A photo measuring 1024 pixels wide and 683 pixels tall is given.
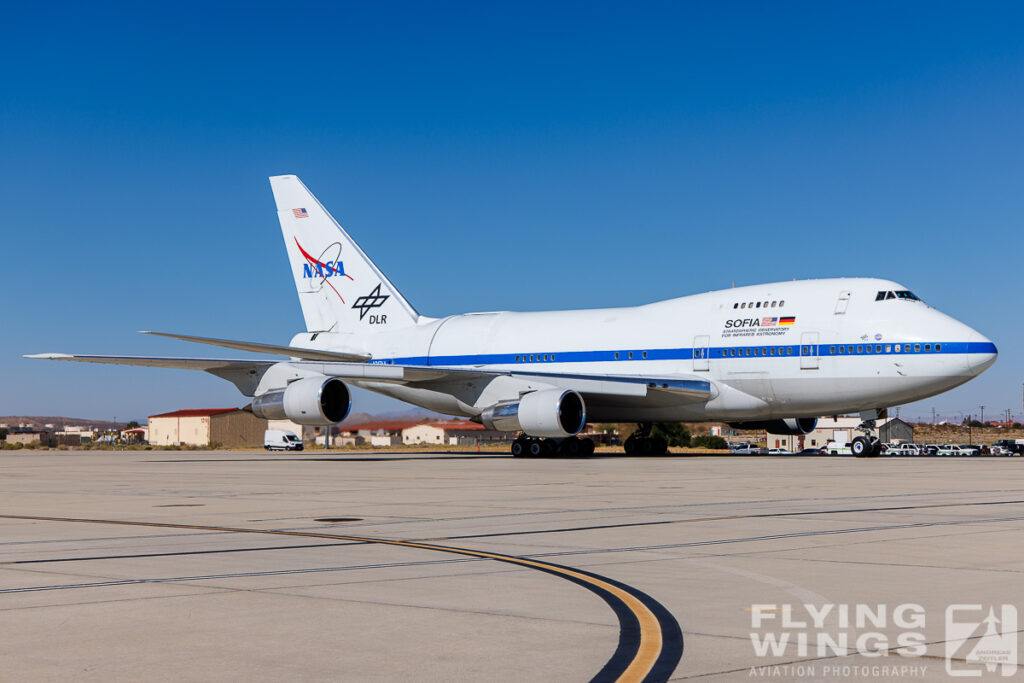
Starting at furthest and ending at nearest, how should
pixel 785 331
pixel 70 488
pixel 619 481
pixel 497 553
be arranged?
1. pixel 785 331
2. pixel 619 481
3. pixel 70 488
4. pixel 497 553

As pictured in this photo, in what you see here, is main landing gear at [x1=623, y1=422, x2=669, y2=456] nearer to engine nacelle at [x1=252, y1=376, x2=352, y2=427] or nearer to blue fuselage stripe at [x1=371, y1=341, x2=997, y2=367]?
blue fuselage stripe at [x1=371, y1=341, x2=997, y2=367]

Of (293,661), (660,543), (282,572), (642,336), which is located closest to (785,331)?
(642,336)

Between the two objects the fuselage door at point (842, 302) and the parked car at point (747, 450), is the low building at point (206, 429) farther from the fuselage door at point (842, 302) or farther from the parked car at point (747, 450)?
the fuselage door at point (842, 302)

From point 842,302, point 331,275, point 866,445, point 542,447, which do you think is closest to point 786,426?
point 866,445

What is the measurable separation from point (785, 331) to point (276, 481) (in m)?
17.8

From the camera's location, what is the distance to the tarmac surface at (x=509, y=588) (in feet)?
18.3

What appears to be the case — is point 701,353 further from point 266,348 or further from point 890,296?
point 266,348

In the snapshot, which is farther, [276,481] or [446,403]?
[446,403]

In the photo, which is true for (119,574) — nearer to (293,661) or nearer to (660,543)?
(293,661)

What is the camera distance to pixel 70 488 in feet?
64.8

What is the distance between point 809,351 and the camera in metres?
33.6

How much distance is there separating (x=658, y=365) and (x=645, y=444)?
4.67 m

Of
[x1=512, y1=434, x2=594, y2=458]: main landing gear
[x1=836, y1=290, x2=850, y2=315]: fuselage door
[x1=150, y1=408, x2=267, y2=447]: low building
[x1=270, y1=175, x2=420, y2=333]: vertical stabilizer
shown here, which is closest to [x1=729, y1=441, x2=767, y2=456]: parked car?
[x1=270, y1=175, x2=420, y2=333]: vertical stabilizer

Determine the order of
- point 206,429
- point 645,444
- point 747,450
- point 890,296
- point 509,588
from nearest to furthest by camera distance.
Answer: point 509,588 → point 890,296 → point 645,444 → point 747,450 → point 206,429
